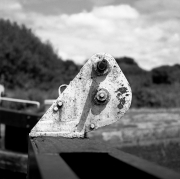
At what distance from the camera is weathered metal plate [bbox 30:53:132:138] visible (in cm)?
312

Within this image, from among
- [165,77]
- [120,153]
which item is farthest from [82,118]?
[165,77]

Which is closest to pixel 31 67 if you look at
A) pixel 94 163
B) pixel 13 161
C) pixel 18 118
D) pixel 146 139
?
pixel 146 139

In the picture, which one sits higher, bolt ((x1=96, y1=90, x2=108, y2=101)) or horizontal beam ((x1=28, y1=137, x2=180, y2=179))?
bolt ((x1=96, y1=90, x2=108, y2=101))

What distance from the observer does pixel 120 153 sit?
6.68 feet

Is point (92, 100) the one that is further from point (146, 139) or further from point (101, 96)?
point (146, 139)

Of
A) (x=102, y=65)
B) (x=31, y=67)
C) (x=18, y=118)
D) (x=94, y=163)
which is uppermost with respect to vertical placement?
(x=31, y=67)

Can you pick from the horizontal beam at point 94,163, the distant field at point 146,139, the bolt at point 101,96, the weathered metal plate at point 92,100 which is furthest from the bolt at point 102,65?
the distant field at point 146,139

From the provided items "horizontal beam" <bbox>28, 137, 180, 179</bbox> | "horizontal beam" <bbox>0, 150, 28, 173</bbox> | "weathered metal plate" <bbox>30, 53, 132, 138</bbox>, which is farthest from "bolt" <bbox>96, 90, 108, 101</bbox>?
"horizontal beam" <bbox>0, 150, 28, 173</bbox>

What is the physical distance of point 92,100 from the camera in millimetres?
3162

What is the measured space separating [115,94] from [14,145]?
3581 mm

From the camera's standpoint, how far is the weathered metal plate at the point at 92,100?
3117 millimetres

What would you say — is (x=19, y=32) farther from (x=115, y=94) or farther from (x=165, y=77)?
(x=115, y=94)

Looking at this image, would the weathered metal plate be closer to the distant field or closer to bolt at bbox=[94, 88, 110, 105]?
bolt at bbox=[94, 88, 110, 105]

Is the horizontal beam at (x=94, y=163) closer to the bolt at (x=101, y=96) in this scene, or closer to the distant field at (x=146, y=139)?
the bolt at (x=101, y=96)
